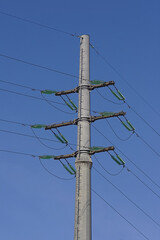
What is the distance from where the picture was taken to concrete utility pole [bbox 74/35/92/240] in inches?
971

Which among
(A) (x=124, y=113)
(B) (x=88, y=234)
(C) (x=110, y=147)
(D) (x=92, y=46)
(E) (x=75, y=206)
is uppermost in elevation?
(D) (x=92, y=46)

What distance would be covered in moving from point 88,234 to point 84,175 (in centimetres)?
355

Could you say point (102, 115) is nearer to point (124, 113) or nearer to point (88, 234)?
Answer: point (124, 113)

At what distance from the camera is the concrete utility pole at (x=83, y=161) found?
80.9 ft

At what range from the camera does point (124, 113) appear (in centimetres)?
2778

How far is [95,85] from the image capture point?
1152 inches

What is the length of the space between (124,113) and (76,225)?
759 centimetres

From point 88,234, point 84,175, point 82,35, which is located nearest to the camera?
point 88,234

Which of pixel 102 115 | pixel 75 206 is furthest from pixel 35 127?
pixel 75 206

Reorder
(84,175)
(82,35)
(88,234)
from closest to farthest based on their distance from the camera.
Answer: (88,234), (84,175), (82,35)

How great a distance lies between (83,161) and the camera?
26.7 m

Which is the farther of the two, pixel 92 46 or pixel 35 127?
pixel 92 46

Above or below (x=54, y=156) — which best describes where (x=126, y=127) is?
above

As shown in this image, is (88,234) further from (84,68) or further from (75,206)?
(84,68)
